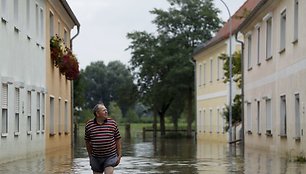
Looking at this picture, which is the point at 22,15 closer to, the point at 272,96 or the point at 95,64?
the point at 272,96

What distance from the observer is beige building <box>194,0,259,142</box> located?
5806 cm

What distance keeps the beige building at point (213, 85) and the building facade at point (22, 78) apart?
2491cm

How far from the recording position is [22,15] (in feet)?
92.9

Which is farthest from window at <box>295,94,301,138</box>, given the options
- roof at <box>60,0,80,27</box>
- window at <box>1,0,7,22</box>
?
roof at <box>60,0,80,27</box>

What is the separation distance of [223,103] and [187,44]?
2169cm

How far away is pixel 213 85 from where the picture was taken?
2512 inches

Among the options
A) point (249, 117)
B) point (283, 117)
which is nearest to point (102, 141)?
point (283, 117)

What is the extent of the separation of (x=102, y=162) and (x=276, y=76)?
2167 centimetres

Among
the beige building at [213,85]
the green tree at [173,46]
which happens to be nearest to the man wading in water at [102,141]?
the beige building at [213,85]

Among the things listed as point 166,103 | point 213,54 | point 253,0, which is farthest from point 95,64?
point 253,0

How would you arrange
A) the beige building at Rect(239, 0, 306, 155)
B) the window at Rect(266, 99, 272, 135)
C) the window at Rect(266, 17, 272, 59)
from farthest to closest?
the window at Rect(266, 17, 272, 59)
the window at Rect(266, 99, 272, 135)
the beige building at Rect(239, 0, 306, 155)

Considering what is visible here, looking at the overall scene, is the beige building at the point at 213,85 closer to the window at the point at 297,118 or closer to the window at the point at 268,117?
the window at the point at 268,117

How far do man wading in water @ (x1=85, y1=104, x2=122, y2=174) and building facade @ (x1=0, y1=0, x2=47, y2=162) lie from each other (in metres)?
12.1

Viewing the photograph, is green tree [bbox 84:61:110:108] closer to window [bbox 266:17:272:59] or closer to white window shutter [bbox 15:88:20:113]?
window [bbox 266:17:272:59]
